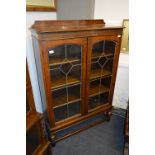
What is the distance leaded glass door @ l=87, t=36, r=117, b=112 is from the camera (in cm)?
152

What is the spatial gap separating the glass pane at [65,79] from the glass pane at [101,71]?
0.61ft

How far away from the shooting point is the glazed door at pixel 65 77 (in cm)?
132

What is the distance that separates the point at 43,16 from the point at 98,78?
936 millimetres

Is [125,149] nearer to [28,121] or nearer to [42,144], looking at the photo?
[42,144]

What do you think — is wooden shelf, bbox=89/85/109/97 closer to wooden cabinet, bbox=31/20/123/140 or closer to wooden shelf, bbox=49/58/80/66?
wooden cabinet, bbox=31/20/123/140

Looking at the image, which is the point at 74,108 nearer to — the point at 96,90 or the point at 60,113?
the point at 60,113

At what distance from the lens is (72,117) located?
1.71 meters

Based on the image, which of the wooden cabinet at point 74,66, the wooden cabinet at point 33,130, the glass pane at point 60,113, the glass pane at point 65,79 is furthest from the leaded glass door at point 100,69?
the wooden cabinet at point 33,130

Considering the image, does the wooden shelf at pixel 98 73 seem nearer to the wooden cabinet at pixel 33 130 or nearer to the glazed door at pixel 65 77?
the glazed door at pixel 65 77

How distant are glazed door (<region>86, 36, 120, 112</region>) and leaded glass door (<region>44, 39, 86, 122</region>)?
0.09 metres

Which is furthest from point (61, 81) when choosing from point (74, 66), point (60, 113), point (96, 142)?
point (96, 142)

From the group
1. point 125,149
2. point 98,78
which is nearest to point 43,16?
point 98,78

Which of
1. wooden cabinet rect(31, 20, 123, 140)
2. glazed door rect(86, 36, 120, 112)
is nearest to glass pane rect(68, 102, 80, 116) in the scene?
wooden cabinet rect(31, 20, 123, 140)
